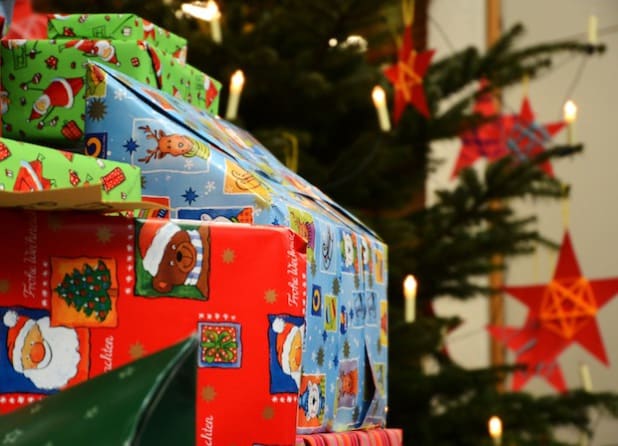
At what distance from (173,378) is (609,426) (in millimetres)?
2834

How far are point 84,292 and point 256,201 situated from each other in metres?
0.17

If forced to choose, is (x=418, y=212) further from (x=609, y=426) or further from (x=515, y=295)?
(x=609, y=426)

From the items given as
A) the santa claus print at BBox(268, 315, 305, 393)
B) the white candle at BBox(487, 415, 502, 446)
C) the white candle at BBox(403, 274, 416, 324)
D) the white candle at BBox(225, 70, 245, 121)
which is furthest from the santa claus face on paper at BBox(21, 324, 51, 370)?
the white candle at BBox(487, 415, 502, 446)

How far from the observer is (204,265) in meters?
0.74

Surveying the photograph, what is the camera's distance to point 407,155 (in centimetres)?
217

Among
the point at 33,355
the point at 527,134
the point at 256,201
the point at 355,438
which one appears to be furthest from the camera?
the point at 527,134

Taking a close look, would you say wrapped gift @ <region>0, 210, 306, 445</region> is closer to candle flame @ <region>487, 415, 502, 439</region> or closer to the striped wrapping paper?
the striped wrapping paper

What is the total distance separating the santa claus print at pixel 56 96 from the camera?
89cm

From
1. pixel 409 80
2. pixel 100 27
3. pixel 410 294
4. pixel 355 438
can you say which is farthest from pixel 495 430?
pixel 100 27

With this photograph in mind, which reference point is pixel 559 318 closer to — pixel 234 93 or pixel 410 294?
pixel 410 294

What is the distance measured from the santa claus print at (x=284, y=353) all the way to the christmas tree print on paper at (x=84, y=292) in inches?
4.2

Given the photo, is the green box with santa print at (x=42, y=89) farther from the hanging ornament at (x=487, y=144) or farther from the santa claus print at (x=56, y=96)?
the hanging ornament at (x=487, y=144)

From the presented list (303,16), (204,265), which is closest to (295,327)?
(204,265)

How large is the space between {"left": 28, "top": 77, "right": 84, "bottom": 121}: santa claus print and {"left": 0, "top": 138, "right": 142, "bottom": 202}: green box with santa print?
141 mm
